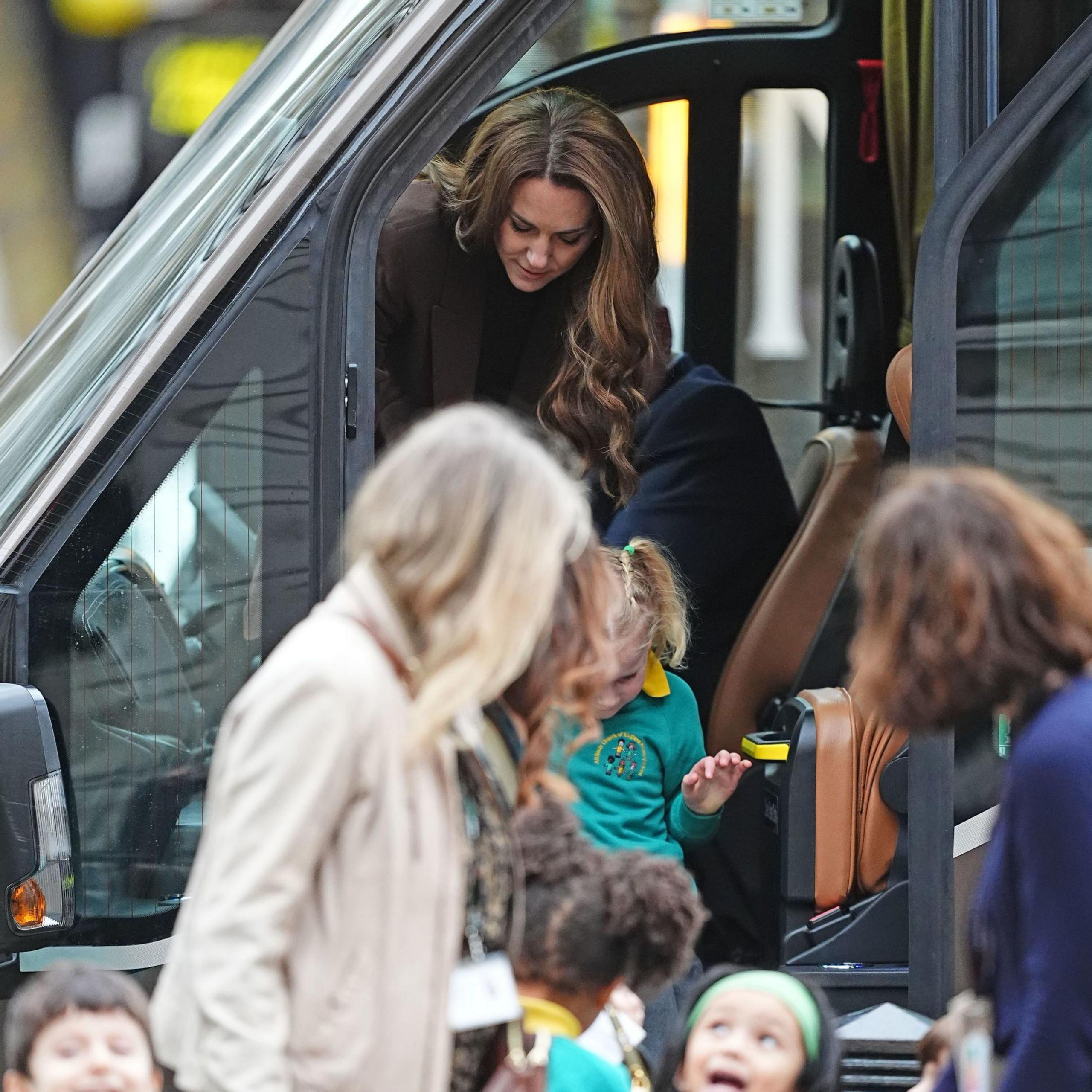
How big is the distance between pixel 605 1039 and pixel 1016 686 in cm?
81

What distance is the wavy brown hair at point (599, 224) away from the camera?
2.96 meters

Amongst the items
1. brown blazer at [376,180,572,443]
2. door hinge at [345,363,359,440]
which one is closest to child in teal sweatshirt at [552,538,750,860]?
brown blazer at [376,180,572,443]

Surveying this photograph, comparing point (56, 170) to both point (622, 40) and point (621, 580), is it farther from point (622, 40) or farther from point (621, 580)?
point (621, 580)

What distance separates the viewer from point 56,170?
6.23 metres

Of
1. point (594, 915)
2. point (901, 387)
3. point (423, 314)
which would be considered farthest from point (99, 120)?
point (594, 915)

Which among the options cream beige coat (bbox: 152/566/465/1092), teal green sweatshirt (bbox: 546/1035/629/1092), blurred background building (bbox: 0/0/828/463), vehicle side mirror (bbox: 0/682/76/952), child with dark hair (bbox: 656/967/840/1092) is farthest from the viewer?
blurred background building (bbox: 0/0/828/463)

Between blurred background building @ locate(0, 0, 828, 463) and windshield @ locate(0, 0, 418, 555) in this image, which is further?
blurred background building @ locate(0, 0, 828, 463)

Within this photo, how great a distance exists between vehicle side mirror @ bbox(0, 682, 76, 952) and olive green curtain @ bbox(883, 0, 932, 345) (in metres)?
2.10

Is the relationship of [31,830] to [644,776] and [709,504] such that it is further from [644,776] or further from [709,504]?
[709,504]

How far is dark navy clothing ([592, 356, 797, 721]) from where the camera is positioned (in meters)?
3.38

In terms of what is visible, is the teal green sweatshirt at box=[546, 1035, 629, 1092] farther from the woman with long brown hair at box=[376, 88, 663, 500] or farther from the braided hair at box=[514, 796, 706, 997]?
the woman with long brown hair at box=[376, 88, 663, 500]

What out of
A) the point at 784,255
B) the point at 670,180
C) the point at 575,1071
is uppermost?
the point at 670,180

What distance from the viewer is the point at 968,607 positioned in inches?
63.1

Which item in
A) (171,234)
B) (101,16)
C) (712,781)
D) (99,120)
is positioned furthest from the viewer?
(99,120)
